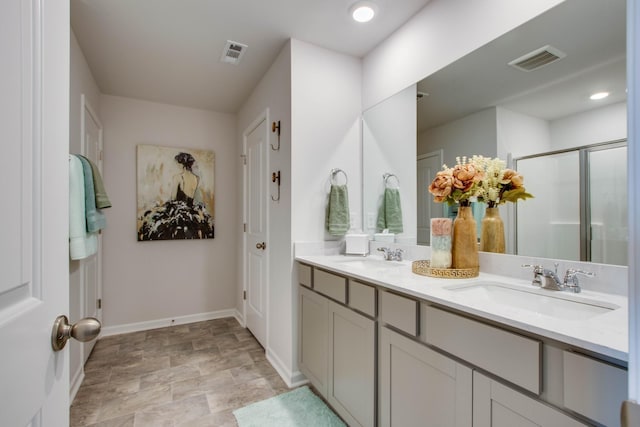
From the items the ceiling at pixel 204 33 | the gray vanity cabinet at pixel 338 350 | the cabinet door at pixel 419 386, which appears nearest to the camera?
the cabinet door at pixel 419 386

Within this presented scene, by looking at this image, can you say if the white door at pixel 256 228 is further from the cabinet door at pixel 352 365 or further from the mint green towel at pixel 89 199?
the mint green towel at pixel 89 199

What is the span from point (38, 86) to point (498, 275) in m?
1.71

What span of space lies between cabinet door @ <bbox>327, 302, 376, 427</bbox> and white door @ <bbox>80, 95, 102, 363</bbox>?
1937 mm

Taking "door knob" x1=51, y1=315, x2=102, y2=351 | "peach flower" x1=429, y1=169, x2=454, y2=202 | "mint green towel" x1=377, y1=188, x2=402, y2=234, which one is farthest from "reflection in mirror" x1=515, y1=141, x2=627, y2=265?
"door knob" x1=51, y1=315, x2=102, y2=351

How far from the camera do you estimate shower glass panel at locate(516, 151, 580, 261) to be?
3.96ft

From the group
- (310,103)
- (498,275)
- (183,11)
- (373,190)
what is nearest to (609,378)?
(498,275)

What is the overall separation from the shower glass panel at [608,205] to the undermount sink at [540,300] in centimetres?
20

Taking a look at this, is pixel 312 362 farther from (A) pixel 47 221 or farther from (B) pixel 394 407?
(A) pixel 47 221

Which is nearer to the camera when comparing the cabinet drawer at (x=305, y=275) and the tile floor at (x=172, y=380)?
the tile floor at (x=172, y=380)

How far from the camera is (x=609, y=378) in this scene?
65 cm

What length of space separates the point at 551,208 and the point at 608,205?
19 cm

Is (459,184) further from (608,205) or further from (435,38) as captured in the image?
(435,38)

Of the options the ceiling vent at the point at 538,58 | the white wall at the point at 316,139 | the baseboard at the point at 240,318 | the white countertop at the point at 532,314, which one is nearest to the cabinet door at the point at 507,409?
the white countertop at the point at 532,314

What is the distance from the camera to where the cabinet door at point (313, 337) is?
178cm
